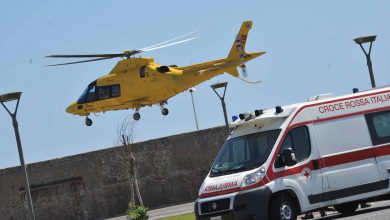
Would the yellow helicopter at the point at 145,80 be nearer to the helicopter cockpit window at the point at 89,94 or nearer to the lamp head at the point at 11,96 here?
the helicopter cockpit window at the point at 89,94

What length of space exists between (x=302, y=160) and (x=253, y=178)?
1.20 m

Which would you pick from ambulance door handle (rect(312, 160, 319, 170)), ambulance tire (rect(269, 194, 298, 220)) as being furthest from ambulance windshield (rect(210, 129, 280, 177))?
ambulance door handle (rect(312, 160, 319, 170))

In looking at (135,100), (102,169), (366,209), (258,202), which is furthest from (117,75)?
(258,202)

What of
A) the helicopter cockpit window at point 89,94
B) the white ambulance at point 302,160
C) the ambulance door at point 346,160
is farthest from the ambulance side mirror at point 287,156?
the helicopter cockpit window at point 89,94

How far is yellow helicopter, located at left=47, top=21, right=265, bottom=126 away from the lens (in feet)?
123

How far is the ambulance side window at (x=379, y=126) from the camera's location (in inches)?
667

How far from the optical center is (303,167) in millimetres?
15992

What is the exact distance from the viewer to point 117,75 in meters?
39.1

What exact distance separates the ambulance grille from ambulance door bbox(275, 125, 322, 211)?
45.9 inches

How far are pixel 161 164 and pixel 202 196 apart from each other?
86.9 ft

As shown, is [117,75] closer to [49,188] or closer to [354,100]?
[49,188]

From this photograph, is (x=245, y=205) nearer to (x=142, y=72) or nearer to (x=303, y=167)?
(x=303, y=167)

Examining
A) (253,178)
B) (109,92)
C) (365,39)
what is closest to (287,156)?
(253,178)

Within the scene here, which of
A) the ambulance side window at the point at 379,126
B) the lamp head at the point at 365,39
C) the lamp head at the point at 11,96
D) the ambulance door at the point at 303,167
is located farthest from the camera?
the lamp head at the point at 365,39
